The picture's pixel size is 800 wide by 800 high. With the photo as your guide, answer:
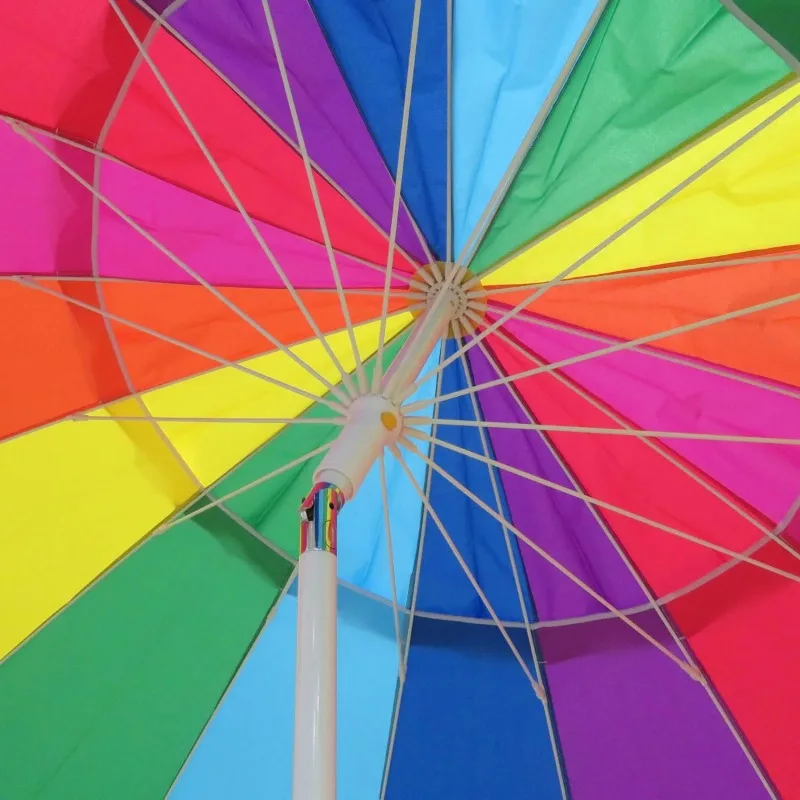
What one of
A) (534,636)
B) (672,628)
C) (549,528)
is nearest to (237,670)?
(534,636)

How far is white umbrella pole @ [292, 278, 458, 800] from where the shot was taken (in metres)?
1.42

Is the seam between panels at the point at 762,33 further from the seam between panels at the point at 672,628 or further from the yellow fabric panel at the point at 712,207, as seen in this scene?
the seam between panels at the point at 672,628

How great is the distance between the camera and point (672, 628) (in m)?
2.39

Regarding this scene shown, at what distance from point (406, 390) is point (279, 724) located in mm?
1025

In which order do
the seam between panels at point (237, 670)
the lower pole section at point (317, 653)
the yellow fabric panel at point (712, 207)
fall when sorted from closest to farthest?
the lower pole section at point (317, 653) → the yellow fabric panel at point (712, 207) → the seam between panels at point (237, 670)

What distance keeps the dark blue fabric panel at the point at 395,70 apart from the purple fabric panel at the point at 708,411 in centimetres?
57

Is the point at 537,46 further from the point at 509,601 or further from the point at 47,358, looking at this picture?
the point at 509,601

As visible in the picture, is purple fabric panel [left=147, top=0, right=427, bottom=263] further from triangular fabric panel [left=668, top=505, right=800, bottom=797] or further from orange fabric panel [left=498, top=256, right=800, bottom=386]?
triangular fabric panel [left=668, top=505, right=800, bottom=797]

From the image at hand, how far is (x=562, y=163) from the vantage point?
2020 mm

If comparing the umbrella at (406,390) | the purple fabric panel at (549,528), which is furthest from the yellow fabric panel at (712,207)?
the purple fabric panel at (549,528)

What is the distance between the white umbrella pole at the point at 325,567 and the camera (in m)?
1.42

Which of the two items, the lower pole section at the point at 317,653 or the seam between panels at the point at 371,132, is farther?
the seam between panels at the point at 371,132

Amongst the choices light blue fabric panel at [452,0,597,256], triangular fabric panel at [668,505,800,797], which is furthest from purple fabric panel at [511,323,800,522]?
light blue fabric panel at [452,0,597,256]

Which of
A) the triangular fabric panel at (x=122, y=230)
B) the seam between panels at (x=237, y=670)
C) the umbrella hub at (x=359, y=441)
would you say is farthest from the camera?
the seam between panels at (x=237, y=670)
